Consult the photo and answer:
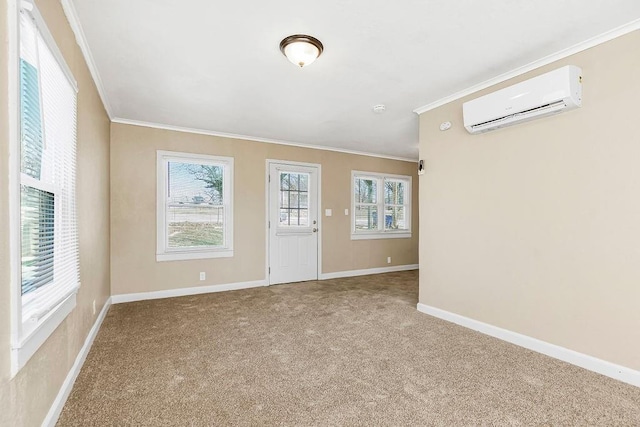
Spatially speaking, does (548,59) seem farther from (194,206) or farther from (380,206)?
(194,206)

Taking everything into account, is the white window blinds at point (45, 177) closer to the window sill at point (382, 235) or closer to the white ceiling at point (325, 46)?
the white ceiling at point (325, 46)

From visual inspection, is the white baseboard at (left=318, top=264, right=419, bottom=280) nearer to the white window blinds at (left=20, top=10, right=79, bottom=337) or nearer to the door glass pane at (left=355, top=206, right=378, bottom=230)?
the door glass pane at (left=355, top=206, right=378, bottom=230)

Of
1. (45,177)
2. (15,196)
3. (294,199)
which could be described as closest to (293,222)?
(294,199)

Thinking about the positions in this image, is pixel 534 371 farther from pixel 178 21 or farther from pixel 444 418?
pixel 178 21

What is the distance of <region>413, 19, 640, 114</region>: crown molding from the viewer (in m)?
2.26

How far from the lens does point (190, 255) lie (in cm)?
480

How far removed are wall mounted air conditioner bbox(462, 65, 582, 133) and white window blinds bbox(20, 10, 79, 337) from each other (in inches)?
125

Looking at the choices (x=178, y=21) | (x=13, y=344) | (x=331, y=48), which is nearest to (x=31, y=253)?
(x=13, y=344)

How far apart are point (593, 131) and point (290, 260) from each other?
14.1ft

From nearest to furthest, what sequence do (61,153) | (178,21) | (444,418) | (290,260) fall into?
(444,418)
(61,153)
(178,21)
(290,260)

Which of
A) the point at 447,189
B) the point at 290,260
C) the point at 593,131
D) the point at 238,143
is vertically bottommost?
the point at 290,260

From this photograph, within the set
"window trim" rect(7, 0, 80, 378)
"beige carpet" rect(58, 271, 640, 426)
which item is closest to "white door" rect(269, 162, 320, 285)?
"beige carpet" rect(58, 271, 640, 426)

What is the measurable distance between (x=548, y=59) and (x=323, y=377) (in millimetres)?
3033

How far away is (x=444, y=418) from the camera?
186 centimetres
